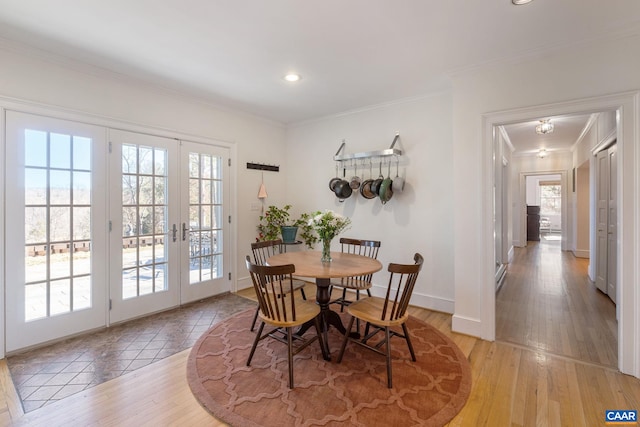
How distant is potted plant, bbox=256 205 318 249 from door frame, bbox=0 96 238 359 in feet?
1.68

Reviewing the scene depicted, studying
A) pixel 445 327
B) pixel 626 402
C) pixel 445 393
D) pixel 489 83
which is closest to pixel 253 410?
pixel 445 393

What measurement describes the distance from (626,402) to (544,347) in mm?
762

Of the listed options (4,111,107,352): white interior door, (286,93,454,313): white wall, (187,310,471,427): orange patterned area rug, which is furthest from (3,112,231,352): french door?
(286,93,454,313): white wall

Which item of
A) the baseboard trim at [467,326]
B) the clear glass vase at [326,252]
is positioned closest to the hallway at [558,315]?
the baseboard trim at [467,326]

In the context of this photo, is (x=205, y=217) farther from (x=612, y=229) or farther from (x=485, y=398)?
(x=612, y=229)

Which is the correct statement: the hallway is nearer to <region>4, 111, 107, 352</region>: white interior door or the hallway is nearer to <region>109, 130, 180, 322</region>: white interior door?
<region>109, 130, 180, 322</region>: white interior door

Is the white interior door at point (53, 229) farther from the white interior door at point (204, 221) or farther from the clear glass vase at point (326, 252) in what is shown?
the clear glass vase at point (326, 252)

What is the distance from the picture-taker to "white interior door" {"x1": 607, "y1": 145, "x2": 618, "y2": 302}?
150 inches

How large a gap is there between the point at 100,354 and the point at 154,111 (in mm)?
2618

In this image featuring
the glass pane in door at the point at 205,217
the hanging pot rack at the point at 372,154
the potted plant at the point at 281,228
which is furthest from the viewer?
the potted plant at the point at 281,228

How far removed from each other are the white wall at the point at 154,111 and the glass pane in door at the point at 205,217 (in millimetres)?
256

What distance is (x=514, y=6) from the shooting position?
202cm

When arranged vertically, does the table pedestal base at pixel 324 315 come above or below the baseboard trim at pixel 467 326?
Answer: above

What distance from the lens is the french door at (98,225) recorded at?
2619 millimetres
